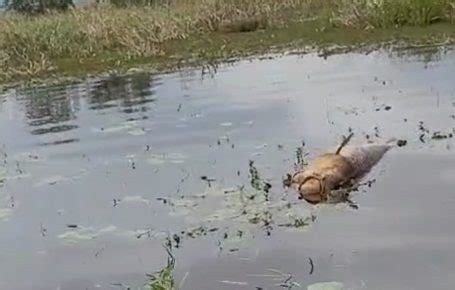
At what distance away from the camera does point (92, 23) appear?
77.5 ft

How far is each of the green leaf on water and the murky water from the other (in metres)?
0.08

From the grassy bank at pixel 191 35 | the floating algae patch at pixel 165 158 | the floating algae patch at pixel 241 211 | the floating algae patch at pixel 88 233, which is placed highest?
the floating algae patch at pixel 241 211

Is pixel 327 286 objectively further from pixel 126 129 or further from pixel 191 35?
pixel 191 35

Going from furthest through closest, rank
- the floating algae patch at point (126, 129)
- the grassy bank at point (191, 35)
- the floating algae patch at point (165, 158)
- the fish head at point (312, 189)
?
the grassy bank at point (191, 35)
the floating algae patch at point (126, 129)
the floating algae patch at point (165, 158)
the fish head at point (312, 189)

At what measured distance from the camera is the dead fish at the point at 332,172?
8172 mm

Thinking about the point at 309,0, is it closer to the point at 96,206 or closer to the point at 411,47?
the point at 411,47

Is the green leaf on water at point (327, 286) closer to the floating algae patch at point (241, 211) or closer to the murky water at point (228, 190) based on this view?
the murky water at point (228, 190)

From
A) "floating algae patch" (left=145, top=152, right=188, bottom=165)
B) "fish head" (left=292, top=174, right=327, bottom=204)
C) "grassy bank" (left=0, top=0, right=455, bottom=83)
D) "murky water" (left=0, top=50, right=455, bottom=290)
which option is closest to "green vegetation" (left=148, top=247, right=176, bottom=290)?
"murky water" (left=0, top=50, right=455, bottom=290)

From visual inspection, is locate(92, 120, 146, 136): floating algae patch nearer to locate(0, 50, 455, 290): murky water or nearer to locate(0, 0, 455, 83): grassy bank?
locate(0, 50, 455, 290): murky water

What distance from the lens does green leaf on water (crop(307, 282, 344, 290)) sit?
6.02m

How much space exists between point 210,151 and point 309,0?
19.3 metres

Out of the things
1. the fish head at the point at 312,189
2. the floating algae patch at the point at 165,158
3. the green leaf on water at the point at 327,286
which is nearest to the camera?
the green leaf on water at the point at 327,286

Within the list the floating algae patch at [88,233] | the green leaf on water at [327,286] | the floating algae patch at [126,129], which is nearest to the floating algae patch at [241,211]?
the floating algae patch at [88,233]

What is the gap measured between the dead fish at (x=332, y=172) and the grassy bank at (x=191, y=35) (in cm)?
1071
